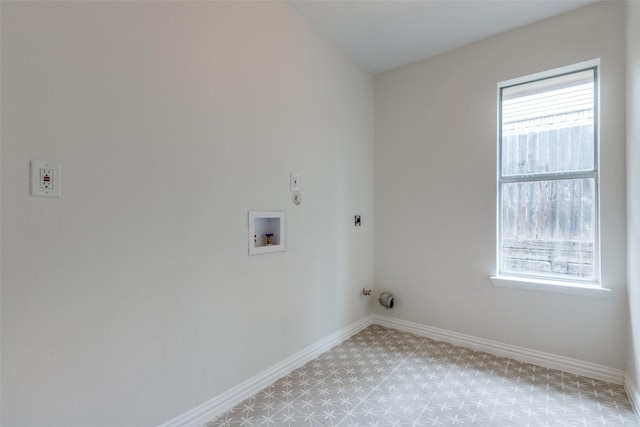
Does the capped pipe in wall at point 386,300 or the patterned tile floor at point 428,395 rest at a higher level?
the capped pipe in wall at point 386,300

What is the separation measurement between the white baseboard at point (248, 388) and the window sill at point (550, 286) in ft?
4.65

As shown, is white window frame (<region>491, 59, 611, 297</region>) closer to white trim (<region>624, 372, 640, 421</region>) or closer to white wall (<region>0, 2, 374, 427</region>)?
white trim (<region>624, 372, 640, 421</region>)

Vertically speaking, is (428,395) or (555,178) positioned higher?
(555,178)

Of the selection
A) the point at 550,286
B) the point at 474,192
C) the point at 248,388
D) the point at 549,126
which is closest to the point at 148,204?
the point at 248,388

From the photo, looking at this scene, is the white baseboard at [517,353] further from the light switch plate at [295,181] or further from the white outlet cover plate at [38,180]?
the white outlet cover plate at [38,180]

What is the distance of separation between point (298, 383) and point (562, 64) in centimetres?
296

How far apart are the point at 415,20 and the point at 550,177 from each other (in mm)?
1591

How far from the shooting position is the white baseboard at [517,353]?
2.05 m

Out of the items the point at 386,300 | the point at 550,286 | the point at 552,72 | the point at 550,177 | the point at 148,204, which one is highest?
the point at 552,72

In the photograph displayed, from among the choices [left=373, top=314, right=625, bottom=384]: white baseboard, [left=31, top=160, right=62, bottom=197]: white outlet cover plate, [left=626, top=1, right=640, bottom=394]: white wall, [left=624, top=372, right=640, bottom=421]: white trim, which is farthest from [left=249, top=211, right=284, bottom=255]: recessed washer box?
[left=624, top=372, right=640, bottom=421]: white trim

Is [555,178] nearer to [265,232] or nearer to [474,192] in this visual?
[474,192]

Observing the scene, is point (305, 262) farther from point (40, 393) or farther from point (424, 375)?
point (40, 393)

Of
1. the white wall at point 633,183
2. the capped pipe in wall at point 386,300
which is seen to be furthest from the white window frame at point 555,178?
the capped pipe in wall at point 386,300

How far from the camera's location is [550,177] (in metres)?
2.31
